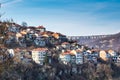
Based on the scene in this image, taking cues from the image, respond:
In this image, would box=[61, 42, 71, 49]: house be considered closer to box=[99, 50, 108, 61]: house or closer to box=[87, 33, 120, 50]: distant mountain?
box=[99, 50, 108, 61]: house

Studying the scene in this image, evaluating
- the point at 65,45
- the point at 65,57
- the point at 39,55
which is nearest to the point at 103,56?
the point at 65,45

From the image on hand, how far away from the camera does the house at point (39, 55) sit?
50.4 meters

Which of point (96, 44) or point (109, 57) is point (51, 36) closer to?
point (109, 57)

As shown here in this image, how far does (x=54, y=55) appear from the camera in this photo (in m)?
54.1

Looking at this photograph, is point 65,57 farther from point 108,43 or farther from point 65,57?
point 108,43

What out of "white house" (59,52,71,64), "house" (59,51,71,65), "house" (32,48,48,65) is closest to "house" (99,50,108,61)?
"house" (59,51,71,65)

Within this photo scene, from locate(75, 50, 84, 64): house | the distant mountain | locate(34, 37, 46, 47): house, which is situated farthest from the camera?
the distant mountain

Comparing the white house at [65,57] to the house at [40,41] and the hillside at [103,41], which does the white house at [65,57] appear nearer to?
the house at [40,41]

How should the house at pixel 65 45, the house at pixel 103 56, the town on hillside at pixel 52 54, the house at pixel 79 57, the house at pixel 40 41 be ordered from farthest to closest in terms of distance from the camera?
1. the house at pixel 103 56
2. the house at pixel 65 45
3. the house at pixel 40 41
4. the house at pixel 79 57
5. the town on hillside at pixel 52 54

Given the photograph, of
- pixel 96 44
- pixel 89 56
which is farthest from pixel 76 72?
pixel 96 44

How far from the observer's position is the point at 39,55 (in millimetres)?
52188

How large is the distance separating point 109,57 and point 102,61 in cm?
563

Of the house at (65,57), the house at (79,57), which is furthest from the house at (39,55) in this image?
the house at (79,57)

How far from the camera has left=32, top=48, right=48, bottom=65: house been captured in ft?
165
